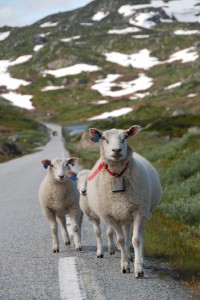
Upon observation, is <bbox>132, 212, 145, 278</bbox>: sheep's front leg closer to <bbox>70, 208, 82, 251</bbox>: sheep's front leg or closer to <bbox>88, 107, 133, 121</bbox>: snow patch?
<bbox>70, 208, 82, 251</bbox>: sheep's front leg

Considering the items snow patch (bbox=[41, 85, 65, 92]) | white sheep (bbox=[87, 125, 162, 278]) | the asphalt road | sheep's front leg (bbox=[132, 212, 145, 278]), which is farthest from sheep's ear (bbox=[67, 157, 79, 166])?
snow patch (bbox=[41, 85, 65, 92])

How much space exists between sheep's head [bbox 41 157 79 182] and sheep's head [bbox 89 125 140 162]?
6.29 feet

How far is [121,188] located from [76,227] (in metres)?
1.86

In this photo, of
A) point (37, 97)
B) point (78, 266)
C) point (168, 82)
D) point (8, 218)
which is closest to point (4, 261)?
point (78, 266)

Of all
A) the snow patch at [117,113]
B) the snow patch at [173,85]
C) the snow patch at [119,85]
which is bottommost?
the snow patch at [117,113]

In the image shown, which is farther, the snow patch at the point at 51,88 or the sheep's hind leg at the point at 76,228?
the snow patch at the point at 51,88

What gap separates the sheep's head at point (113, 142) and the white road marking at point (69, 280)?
5.03 feet

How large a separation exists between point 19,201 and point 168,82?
491 feet

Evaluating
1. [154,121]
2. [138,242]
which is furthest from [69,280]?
[154,121]

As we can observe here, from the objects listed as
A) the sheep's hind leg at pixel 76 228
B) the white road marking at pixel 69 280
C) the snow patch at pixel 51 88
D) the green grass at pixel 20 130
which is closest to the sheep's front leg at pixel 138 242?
the white road marking at pixel 69 280

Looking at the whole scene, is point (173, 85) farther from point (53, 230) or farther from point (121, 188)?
point (121, 188)

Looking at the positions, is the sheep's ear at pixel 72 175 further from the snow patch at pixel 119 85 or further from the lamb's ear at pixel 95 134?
the snow patch at pixel 119 85

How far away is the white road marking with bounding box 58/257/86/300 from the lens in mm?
5746

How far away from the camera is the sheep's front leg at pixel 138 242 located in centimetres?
661
